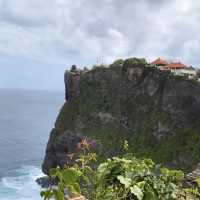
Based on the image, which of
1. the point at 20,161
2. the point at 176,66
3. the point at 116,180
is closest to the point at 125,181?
the point at 116,180

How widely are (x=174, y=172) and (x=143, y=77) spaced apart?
7811 centimetres

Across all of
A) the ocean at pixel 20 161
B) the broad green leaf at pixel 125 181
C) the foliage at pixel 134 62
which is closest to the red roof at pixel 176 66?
the foliage at pixel 134 62

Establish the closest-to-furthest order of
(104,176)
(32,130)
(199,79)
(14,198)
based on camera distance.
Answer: (104,176)
(199,79)
(14,198)
(32,130)

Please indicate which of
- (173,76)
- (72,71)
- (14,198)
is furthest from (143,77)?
(14,198)

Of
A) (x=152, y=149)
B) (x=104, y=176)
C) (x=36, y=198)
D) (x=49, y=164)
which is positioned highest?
(x=104, y=176)

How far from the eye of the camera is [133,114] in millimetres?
85875

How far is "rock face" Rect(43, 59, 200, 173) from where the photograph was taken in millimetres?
74062

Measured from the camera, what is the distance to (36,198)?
97.9 m

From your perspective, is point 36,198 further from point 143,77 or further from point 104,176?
point 104,176

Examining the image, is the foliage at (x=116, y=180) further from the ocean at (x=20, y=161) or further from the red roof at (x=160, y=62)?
the red roof at (x=160, y=62)

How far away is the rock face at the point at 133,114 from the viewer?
7406cm

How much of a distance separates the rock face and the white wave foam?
694 centimetres

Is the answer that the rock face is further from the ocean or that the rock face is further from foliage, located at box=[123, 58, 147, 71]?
the ocean

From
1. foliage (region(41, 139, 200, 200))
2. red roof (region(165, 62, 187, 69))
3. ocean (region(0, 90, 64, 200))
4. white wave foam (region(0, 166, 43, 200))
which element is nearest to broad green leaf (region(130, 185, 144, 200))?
foliage (region(41, 139, 200, 200))
